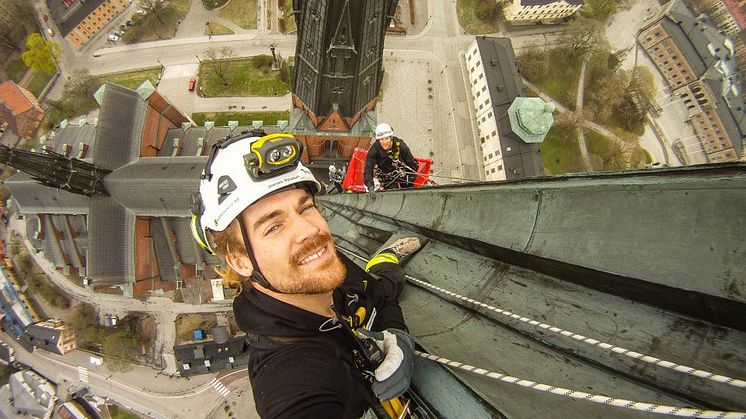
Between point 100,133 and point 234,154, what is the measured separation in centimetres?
2035

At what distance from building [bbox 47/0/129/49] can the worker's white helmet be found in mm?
39256

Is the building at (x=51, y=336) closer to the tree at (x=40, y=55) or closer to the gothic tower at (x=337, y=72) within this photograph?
the tree at (x=40, y=55)

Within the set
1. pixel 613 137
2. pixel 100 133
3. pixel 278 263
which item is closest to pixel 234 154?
pixel 278 263

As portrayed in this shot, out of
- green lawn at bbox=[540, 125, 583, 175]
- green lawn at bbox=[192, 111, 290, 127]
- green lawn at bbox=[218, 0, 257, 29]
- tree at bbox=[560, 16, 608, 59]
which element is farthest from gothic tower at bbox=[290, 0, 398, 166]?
tree at bbox=[560, 16, 608, 59]

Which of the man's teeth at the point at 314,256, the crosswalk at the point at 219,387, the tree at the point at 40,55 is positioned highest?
the tree at the point at 40,55

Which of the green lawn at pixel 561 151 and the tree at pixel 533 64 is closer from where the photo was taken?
the green lawn at pixel 561 151

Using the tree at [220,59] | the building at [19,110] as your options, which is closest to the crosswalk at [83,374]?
the building at [19,110]

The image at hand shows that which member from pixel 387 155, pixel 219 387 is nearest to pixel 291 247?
pixel 387 155

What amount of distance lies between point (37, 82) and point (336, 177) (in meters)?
32.5

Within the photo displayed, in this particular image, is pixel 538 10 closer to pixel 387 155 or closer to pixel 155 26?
pixel 387 155

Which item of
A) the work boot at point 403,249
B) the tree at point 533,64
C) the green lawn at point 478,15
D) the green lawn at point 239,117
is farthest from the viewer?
the green lawn at point 478,15

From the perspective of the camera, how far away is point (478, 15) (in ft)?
103

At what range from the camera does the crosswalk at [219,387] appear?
78.5 feet

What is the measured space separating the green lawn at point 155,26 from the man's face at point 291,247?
35.4 meters
